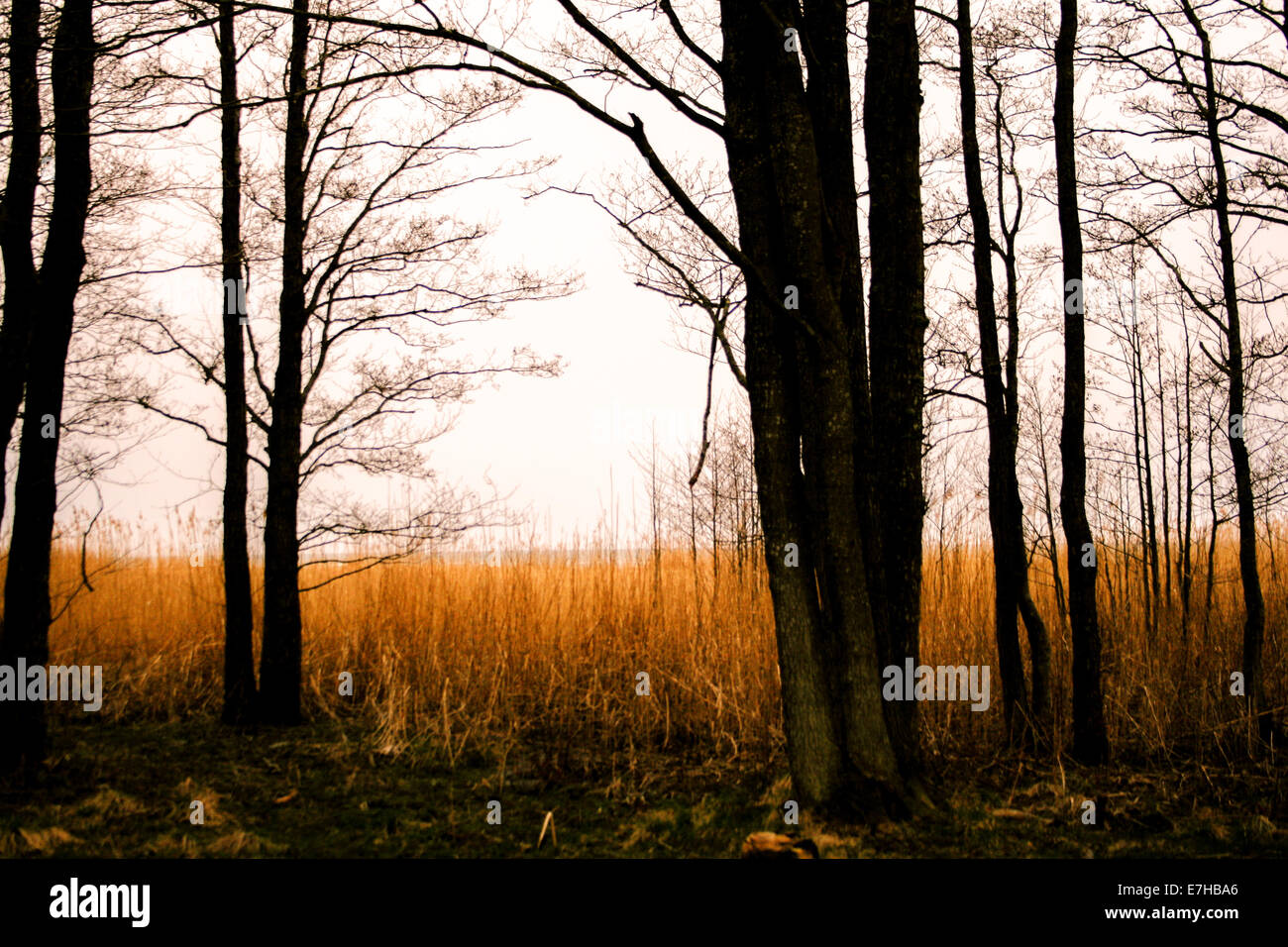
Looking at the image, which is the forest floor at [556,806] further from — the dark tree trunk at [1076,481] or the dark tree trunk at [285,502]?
the dark tree trunk at [285,502]

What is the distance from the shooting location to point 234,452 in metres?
5.89

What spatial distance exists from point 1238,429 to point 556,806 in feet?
15.9

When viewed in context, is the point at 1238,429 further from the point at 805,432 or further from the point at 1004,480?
the point at 805,432

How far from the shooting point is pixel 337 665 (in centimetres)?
706

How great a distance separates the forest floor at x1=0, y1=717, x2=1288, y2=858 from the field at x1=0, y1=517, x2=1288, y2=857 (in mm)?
17

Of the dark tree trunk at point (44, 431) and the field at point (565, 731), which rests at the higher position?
the dark tree trunk at point (44, 431)

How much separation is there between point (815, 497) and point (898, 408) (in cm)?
73

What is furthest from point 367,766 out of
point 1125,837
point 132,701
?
point 1125,837

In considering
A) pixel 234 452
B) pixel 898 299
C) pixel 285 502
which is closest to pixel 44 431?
pixel 234 452

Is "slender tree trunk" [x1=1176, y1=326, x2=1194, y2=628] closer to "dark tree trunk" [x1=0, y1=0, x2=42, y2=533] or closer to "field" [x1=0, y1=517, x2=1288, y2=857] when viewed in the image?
"field" [x1=0, y1=517, x2=1288, y2=857]

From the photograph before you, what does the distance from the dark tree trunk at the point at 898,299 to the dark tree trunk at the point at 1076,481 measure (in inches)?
43.0

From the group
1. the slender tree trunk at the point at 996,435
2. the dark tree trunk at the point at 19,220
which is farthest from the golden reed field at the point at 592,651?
the dark tree trunk at the point at 19,220

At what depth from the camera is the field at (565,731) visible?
3.98 metres
